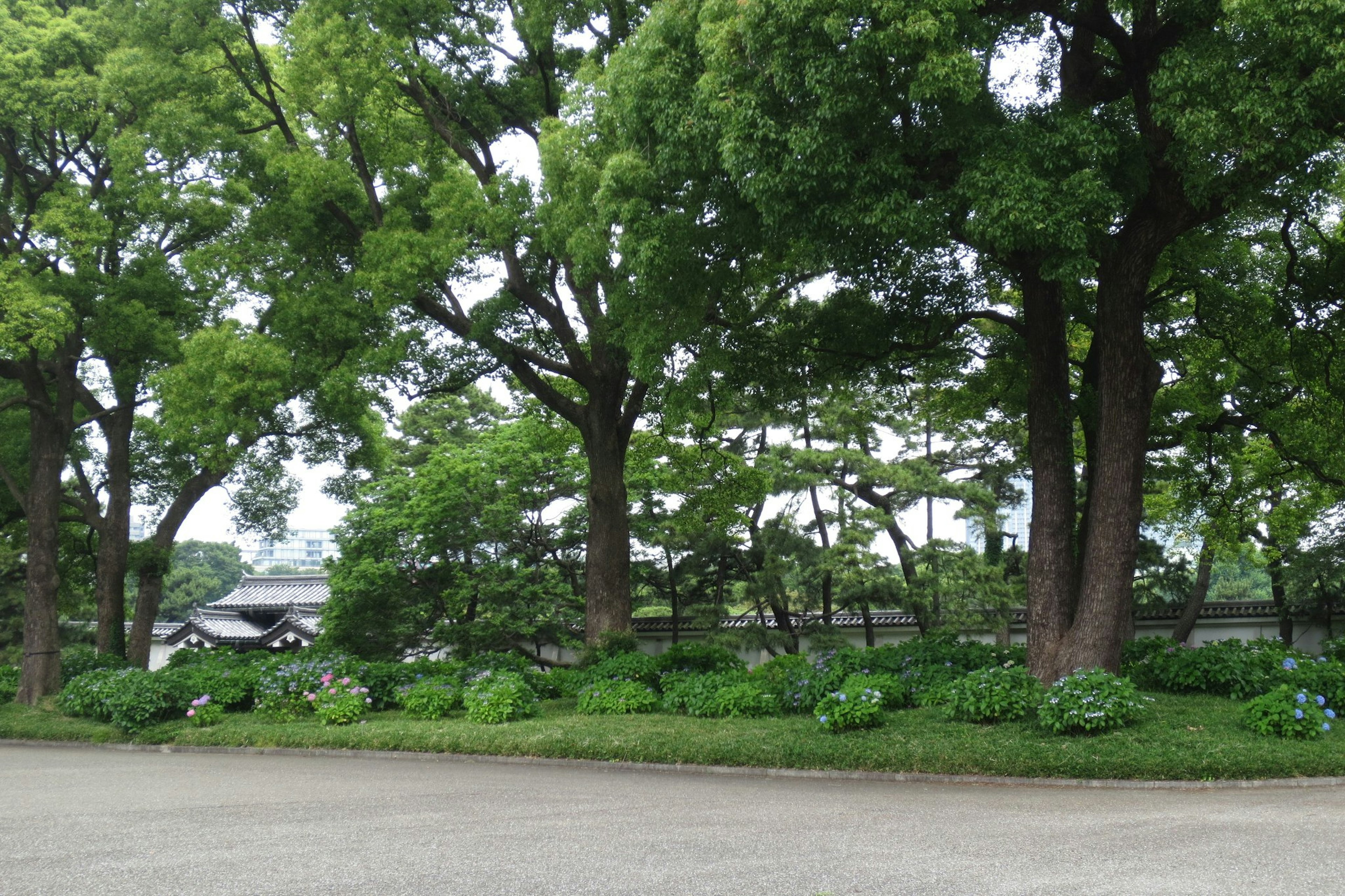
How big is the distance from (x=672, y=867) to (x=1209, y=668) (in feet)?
24.6

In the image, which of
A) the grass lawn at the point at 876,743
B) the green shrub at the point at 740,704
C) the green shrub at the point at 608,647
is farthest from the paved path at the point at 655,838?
the green shrub at the point at 608,647

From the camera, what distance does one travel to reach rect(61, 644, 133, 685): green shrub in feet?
50.2

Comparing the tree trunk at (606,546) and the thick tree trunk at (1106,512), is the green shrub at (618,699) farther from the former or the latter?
the thick tree trunk at (1106,512)

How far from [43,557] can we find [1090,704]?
14616 mm

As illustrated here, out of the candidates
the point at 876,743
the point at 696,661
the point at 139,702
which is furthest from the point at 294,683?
the point at 876,743

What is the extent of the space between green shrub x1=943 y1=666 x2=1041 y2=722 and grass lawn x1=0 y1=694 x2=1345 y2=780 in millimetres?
129

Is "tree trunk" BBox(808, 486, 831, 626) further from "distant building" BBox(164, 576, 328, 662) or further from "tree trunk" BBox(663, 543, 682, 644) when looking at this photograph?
"distant building" BBox(164, 576, 328, 662)

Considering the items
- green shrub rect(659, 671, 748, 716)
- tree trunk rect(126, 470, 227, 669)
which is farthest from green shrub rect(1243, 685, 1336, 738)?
tree trunk rect(126, 470, 227, 669)

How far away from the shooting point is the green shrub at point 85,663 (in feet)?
50.2

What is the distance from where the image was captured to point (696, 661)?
A: 1237 centimetres

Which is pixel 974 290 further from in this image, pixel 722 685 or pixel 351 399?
pixel 351 399

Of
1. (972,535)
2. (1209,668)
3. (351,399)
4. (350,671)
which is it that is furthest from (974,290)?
(972,535)

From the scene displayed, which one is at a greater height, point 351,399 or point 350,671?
point 351,399

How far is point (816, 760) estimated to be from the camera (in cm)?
797
